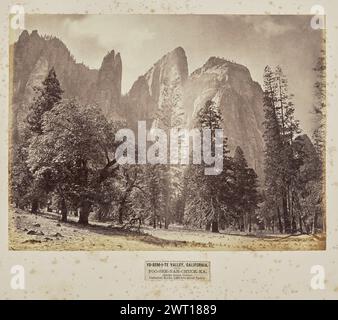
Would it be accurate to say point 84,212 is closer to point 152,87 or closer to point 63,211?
point 63,211

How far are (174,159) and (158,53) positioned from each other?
0.98 meters

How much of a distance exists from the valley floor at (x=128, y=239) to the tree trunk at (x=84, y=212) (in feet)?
0.19

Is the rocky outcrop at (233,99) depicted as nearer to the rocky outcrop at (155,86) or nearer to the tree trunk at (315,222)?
the rocky outcrop at (155,86)

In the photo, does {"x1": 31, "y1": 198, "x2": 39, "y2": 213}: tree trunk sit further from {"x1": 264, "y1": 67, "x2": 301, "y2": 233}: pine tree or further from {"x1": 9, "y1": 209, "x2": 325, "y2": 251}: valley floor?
{"x1": 264, "y1": 67, "x2": 301, "y2": 233}: pine tree

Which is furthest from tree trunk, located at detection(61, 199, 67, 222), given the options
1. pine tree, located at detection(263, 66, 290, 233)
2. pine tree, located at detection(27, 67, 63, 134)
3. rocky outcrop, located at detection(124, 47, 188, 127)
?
pine tree, located at detection(263, 66, 290, 233)

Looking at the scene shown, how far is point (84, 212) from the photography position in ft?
17.1

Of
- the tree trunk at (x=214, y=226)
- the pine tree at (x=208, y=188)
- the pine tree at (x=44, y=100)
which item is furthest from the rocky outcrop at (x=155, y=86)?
the tree trunk at (x=214, y=226)

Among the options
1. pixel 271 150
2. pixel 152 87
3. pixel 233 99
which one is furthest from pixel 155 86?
pixel 271 150

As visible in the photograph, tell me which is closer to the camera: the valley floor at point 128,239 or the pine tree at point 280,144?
the valley floor at point 128,239

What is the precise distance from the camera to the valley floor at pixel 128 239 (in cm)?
512

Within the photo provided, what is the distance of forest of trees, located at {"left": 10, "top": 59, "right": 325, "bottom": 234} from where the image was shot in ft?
17.0

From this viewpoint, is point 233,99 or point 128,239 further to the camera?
point 233,99

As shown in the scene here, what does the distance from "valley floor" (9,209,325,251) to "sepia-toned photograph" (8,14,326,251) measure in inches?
0.5

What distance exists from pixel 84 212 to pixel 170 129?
1088 millimetres
